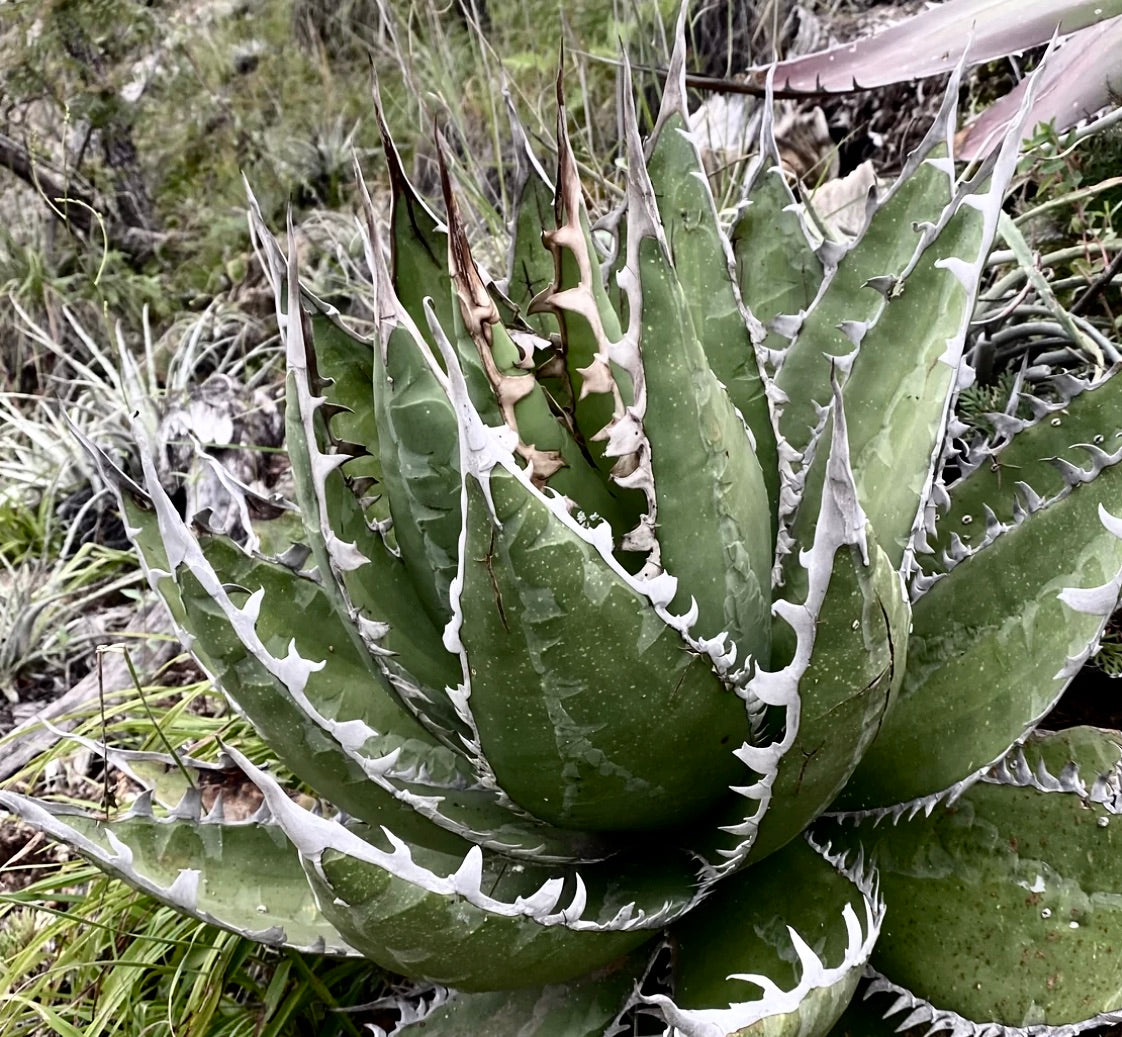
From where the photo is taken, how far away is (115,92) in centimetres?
414

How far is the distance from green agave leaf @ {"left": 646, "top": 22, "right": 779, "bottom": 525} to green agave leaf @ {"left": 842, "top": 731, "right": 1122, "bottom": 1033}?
1.04 feet

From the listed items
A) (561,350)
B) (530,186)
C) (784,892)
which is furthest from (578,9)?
(784,892)

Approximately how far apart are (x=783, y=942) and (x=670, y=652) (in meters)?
0.27

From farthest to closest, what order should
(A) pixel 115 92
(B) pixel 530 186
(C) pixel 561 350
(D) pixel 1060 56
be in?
(A) pixel 115 92 < (D) pixel 1060 56 < (B) pixel 530 186 < (C) pixel 561 350

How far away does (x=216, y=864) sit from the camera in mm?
855

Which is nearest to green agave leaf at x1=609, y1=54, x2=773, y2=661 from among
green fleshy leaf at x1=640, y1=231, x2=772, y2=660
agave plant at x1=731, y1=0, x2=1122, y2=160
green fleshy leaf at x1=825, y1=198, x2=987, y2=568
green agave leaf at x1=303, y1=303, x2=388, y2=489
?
green fleshy leaf at x1=640, y1=231, x2=772, y2=660

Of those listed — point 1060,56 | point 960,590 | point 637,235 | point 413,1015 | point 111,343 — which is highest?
point 637,235

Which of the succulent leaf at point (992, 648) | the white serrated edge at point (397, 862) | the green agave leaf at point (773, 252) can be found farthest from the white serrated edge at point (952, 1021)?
the green agave leaf at point (773, 252)

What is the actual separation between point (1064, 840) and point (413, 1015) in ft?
1.79

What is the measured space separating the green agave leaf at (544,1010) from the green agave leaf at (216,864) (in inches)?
3.9

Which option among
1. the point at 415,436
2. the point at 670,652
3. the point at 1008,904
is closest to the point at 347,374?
the point at 415,436

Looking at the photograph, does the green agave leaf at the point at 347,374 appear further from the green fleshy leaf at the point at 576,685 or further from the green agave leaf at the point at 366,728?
the green fleshy leaf at the point at 576,685

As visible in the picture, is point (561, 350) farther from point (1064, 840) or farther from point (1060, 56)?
point (1060, 56)

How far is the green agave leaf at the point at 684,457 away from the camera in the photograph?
662 mm
